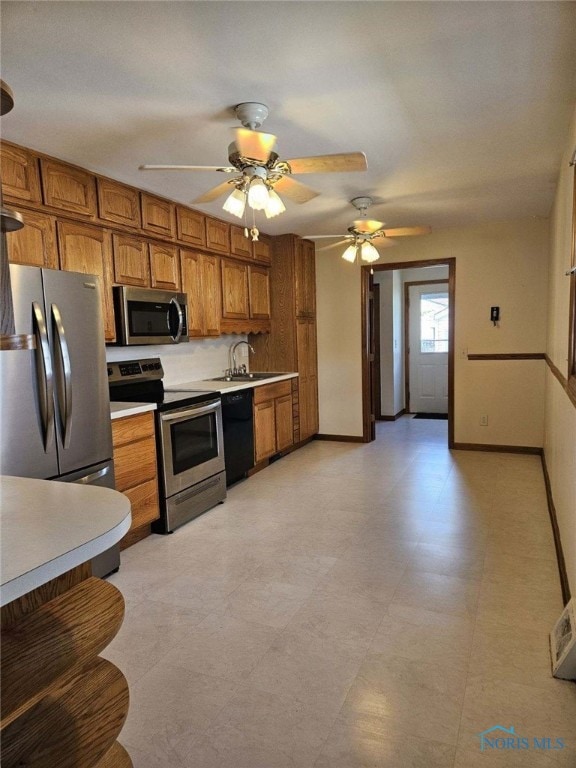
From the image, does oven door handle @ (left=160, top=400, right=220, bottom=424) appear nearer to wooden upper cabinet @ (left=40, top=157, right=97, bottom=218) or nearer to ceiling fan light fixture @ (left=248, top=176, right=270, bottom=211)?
wooden upper cabinet @ (left=40, top=157, right=97, bottom=218)

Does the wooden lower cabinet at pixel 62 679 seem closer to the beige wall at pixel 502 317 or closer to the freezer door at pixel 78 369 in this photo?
the freezer door at pixel 78 369

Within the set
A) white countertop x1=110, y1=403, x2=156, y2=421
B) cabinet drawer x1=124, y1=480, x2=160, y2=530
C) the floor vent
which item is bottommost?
the floor vent

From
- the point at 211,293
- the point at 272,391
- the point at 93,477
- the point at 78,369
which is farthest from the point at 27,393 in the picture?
the point at 272,391

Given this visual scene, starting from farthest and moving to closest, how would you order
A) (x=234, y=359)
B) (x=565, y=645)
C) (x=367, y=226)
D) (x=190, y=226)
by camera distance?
(x=234, y=359)
(x=190, y=226)
(x=367, y=226)
(x=565, y=645)

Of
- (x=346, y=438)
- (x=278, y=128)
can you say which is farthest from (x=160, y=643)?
(x=346, y=438)

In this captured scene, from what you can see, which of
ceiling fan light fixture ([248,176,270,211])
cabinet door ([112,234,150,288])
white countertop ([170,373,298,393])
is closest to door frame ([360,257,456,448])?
white countertop ([170,373,298,393])

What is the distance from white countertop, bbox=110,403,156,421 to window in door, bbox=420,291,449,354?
211 inches

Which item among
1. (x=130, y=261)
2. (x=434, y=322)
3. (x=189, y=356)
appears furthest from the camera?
(x=434, y=322)

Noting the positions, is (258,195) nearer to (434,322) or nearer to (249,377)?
(249,377)

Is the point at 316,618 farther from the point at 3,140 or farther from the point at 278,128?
the point at 3,140

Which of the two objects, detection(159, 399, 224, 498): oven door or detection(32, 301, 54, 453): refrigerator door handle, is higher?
detection(32, 301, 54, 453): refrigerator door handle

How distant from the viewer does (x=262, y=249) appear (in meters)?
5.04

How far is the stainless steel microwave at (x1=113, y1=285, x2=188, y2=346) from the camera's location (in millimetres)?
3266

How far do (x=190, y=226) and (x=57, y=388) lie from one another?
6.72ft
